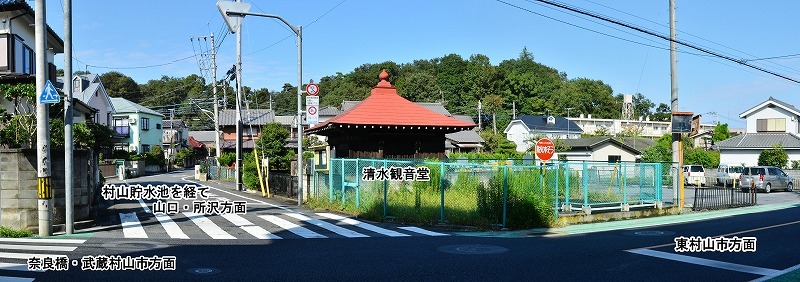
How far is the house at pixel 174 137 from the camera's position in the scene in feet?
244

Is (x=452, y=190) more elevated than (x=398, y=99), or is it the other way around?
(x=398, y=99)

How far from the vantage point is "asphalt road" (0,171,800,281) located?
800cm

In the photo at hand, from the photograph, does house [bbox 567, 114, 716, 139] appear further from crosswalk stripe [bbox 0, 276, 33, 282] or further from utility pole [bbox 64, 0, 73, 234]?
crosswalk stripe [bbox 0, 276, 33, 282]

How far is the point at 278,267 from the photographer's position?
8492mm

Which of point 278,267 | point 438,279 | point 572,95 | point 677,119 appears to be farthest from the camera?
point 572,95

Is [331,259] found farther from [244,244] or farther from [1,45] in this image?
[1,45]

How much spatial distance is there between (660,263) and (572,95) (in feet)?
288

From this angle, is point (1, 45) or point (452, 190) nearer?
point (452, 190)

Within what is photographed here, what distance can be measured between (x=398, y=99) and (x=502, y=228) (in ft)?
30.1

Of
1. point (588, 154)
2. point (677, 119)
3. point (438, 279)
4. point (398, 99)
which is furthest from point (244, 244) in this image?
point (588, 154)

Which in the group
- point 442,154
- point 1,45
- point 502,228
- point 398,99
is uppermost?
point 1,45

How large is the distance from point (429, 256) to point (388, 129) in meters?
11.1

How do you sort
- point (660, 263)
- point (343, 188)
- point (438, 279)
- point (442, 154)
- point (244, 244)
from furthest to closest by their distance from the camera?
1. point (442, 154)
2. point (343, 188)
3. point (244, 244)
4. point (660, 263)
5. point (438, 279)

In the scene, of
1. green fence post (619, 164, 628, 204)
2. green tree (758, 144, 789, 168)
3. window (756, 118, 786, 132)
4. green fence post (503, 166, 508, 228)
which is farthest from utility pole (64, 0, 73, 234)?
window (756, 118, 786, 132)
